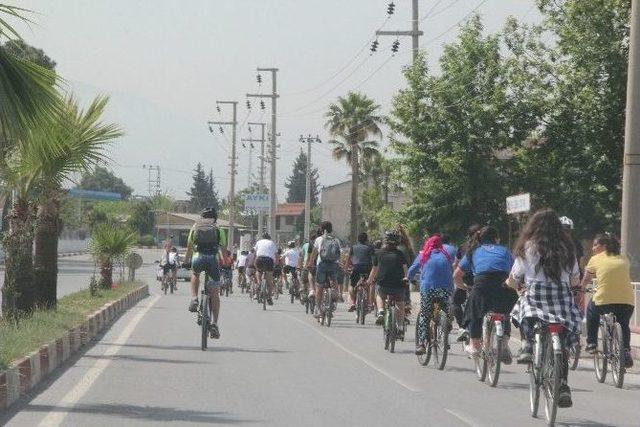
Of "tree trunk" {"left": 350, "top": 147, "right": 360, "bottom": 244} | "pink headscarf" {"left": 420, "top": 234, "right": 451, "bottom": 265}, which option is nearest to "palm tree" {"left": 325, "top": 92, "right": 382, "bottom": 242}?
"tree trunk" {"left": 350, "top": 147, "right": 360, "bottom": 244}

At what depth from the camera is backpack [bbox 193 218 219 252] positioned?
54.0 ft

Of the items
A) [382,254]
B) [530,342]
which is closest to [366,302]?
[382,254]

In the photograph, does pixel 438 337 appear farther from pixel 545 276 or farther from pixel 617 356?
pixel 545 276

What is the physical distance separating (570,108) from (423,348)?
26150 millimetres

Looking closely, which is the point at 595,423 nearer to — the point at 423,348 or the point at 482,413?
the point at 482,413

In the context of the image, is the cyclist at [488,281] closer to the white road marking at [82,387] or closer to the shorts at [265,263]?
the white road marking at [82,387]

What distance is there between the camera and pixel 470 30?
40562 mm

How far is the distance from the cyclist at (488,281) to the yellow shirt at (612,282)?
5.12 ft

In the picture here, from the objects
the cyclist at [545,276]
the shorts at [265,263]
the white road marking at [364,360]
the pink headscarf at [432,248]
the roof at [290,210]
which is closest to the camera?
the cyclist at [545,276]

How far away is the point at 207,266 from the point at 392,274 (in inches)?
108

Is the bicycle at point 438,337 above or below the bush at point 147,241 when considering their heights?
below

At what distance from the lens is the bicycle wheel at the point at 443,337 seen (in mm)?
14641

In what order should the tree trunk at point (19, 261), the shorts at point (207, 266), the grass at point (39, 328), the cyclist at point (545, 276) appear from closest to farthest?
the cyclist at point (545, 276)
the grass at point (39, 328)
the shorts at point (207, 266)
the tree trunk at point (19, 261)

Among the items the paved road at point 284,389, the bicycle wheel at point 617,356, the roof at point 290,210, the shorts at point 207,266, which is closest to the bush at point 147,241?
the roof at point 290,210
